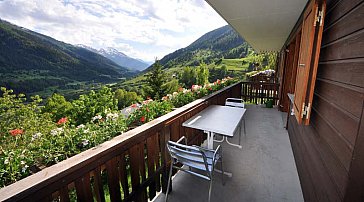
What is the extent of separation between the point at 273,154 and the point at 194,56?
2661 inches

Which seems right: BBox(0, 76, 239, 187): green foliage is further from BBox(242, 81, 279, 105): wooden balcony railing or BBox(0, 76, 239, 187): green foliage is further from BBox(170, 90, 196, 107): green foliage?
BBox(242, 81, 279, 105): wooden balcony railing

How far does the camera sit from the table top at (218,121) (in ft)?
6.57

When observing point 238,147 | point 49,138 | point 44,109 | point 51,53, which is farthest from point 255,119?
point 51,53

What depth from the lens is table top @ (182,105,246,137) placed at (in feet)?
6.57

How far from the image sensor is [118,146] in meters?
1.35

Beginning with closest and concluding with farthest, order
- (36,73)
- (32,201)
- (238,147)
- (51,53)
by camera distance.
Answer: (32,201) → (238,147) → (36,73) → (51,53)

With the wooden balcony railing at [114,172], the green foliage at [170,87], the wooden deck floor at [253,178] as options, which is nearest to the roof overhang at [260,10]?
the wooden balcony railing at [114,172]

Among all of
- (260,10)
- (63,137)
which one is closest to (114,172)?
(63,137)

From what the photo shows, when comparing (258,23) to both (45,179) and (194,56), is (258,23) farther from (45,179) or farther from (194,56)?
(194,56)

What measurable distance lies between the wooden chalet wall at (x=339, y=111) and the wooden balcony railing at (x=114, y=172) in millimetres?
1411

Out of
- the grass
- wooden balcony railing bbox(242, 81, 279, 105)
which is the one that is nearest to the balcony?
wooden balcony railing bbox(242, 81, 279, 105)

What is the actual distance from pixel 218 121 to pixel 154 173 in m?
1.02

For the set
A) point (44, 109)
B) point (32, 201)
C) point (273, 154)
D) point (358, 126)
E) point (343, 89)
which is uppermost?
point (343, 89)

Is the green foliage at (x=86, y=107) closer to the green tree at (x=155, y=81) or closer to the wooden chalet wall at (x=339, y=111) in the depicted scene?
the green tree at (x=155, y=81)
